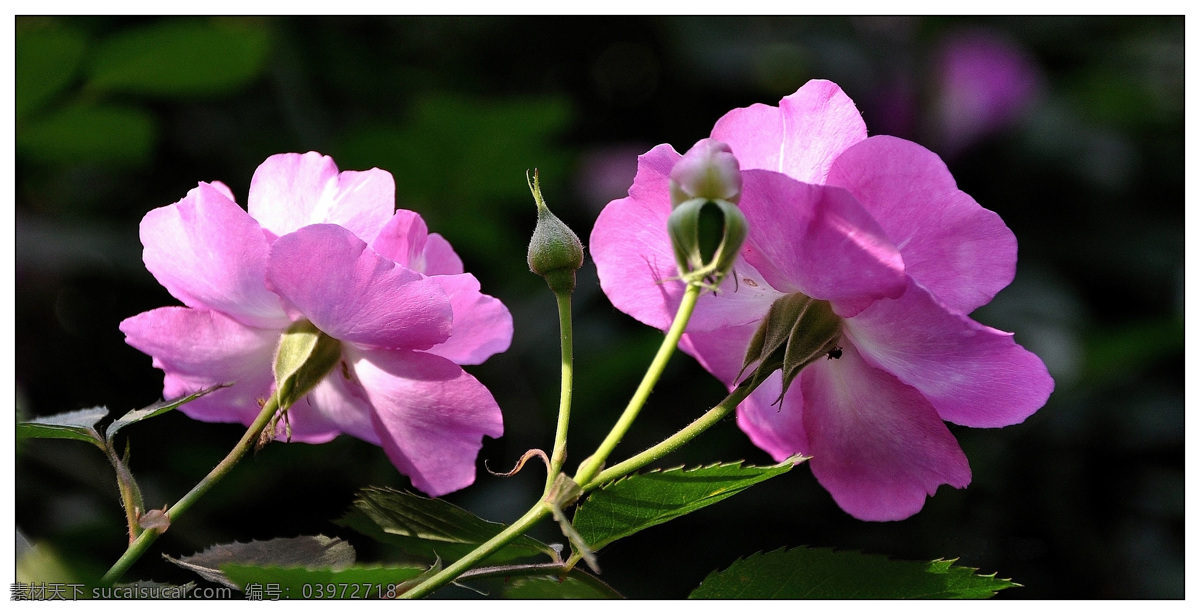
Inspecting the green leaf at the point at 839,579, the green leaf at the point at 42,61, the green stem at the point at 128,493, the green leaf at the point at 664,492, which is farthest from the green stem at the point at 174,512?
the green leaf at the point at 42,61

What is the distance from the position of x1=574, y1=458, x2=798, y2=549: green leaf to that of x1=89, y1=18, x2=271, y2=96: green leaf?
1120mm

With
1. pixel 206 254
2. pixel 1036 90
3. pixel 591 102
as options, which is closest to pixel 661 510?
pixel 206 254

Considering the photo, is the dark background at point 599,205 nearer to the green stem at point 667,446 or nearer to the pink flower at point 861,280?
the pink flower at point 861,280

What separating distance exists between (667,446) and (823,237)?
0.16 m

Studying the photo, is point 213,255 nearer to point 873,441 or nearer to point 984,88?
point 873,441

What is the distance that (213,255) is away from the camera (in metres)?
0.72

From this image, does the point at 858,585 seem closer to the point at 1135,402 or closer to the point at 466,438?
the point at 466,438

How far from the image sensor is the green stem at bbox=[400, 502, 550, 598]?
61cm

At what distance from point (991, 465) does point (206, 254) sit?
1773 millimetres

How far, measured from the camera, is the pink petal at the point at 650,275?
2.37 ft

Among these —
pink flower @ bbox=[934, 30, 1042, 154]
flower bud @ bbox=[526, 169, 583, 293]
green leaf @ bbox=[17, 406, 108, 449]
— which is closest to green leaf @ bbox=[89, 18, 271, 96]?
green leaf @ bbox=[17, 406, 108, 449]

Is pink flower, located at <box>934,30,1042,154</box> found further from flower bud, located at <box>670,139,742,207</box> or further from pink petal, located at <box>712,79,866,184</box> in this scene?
flower bud, located at <box>670,139,742,207</box>

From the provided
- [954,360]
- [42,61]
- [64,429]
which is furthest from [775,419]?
[42,61]

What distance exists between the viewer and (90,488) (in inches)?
61.9
